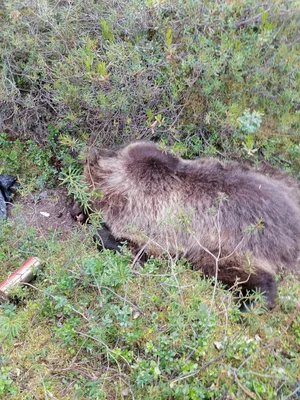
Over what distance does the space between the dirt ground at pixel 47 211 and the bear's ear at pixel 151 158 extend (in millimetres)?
1108

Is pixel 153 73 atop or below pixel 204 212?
atop

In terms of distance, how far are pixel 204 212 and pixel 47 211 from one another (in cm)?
201

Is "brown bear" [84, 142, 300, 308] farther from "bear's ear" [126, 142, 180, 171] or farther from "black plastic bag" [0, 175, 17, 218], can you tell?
"black plastic bag" [0, 175, 17, 218]

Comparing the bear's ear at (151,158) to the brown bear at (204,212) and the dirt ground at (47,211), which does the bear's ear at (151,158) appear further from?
the dirt ground at (47,211)

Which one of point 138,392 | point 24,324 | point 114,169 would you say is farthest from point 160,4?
point 138,392

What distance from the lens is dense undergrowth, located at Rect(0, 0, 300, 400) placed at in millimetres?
2947

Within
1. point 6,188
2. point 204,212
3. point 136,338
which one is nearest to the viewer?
point 136,338

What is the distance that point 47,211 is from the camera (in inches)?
184

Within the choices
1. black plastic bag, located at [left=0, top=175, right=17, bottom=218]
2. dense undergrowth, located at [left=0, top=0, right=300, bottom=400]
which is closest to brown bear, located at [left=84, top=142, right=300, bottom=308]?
dense undergrowth, located at [left=0, top=0, right=300, bottom=400]

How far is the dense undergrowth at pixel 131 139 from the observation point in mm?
2947

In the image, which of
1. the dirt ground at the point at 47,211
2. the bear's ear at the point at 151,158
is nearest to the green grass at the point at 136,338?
the dirt ground at the point at 47,211

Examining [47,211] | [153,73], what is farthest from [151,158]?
[47,211]

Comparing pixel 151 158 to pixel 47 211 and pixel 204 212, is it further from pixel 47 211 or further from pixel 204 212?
pixel 47 211

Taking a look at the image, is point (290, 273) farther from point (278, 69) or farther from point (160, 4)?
point (160, 4)
